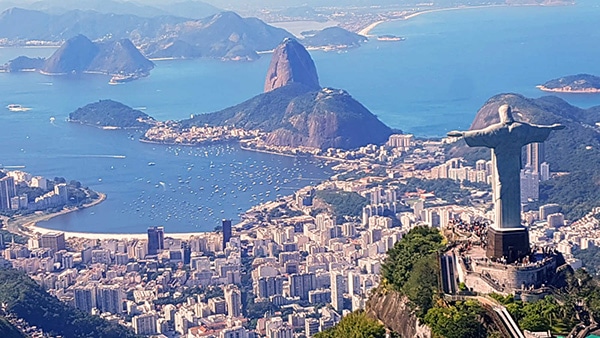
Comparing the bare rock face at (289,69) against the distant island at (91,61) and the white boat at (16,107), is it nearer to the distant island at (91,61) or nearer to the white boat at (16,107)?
the white boat at (16,107)

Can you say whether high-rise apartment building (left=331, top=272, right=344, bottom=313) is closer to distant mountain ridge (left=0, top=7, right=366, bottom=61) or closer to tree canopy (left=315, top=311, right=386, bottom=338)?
tree canopy (left=315, top=311, right=386, bottom=338)

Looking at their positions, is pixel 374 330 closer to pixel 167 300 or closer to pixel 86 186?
pixel 167 300

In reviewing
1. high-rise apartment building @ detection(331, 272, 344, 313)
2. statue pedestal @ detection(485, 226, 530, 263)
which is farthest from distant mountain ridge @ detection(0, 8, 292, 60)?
statue pedestal @ detection(485, 226, 530, 263)

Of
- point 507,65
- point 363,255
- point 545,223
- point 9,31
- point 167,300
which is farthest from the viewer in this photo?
point 9,31

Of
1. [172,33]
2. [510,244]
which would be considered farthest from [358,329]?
[172,33]

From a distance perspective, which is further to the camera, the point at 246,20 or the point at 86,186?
the point at 246,20

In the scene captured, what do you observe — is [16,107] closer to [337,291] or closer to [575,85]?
[575,85]

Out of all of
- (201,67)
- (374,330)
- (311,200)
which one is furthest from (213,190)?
(201,67)

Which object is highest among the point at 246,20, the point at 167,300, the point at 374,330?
the point at 246,20
